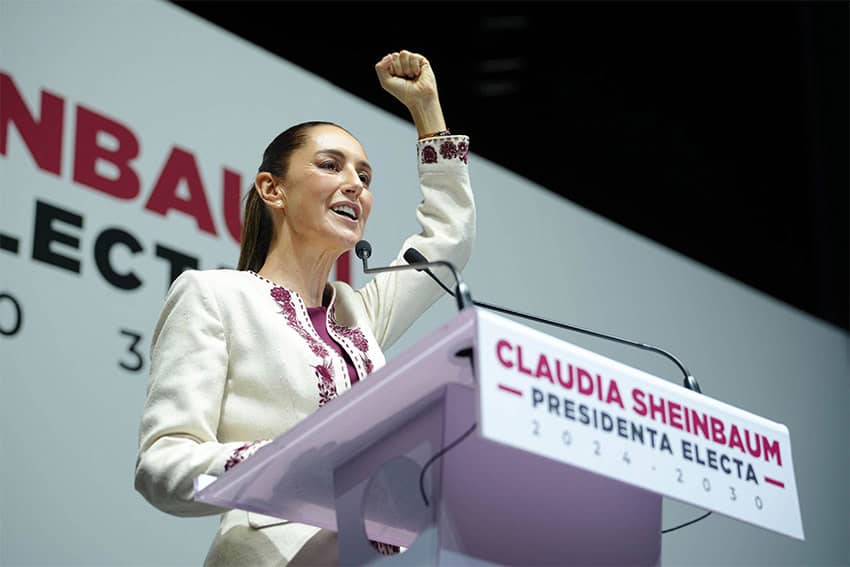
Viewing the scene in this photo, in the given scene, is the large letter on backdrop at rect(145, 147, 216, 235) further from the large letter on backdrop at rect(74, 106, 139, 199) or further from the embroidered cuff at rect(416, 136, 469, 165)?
the embroidered cuff at rect(416, 136, 469, 165)

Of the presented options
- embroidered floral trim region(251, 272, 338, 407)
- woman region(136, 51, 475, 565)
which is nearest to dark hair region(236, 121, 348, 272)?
woman region(136, 51, 475, 565)

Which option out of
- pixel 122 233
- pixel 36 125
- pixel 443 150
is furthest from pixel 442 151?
pixel 36 125

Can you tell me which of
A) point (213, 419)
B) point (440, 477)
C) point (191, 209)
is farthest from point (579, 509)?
point (191, 209)

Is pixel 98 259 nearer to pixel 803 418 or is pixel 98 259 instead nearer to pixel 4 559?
pixel 4 559

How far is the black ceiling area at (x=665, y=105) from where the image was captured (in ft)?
14.1

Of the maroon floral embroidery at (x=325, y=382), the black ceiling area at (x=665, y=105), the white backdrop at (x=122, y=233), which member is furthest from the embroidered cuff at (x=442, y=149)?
the black ceiling area at (x=665, y=105)

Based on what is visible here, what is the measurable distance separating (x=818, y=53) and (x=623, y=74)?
91 centimetres

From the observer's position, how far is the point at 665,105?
16.1 ft

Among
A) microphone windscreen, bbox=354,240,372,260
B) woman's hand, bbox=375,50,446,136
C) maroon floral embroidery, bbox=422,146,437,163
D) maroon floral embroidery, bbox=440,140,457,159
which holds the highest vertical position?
woman's hand, bbox=375,50,446,136

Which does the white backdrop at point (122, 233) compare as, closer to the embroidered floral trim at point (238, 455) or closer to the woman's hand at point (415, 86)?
the woman's hand at point (415, 86)

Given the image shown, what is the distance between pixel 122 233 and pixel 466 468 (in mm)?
1542

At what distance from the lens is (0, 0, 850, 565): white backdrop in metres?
2.59

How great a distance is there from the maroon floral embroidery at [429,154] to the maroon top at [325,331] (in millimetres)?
355

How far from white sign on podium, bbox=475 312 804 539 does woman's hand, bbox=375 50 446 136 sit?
894 mm
